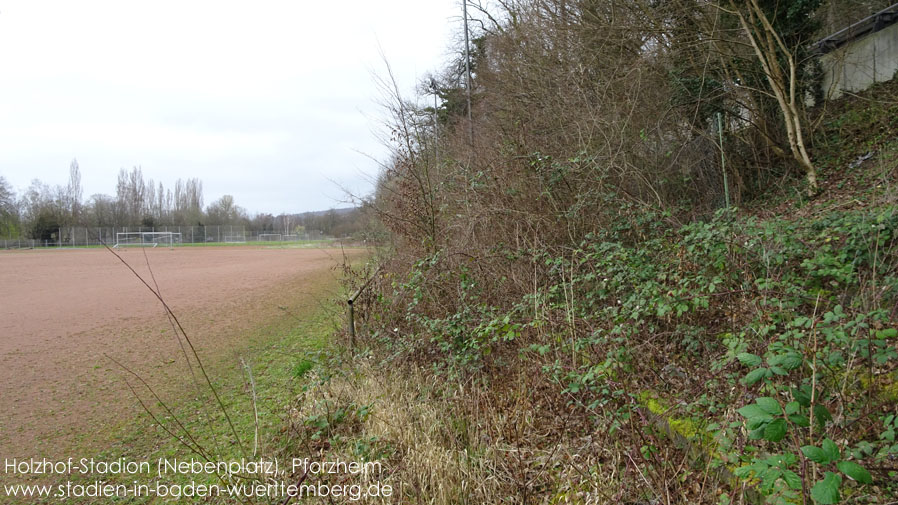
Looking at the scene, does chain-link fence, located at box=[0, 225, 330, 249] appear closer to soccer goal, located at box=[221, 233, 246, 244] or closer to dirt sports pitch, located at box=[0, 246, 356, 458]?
soccer goal, located at box=[221, 233, 246, 244]

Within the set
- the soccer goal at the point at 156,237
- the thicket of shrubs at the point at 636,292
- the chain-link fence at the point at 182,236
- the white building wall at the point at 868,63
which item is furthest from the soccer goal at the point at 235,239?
the white building wall at the point at 868,63

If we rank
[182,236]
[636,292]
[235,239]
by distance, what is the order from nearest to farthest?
[636,292]
[182,236]
[235,239]

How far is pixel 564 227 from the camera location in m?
5.74

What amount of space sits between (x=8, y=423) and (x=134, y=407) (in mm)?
1306

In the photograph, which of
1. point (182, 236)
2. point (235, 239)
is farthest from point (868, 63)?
point (235, 239)

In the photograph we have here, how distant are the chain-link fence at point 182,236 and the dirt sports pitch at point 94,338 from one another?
100 feet

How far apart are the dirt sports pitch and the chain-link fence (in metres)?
30.5

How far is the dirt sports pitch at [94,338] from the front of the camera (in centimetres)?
590

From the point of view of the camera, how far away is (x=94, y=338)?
10141 mm

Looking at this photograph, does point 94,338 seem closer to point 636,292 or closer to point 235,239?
point 636,292

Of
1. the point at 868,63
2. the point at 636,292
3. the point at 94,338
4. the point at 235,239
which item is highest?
the point at 868,63

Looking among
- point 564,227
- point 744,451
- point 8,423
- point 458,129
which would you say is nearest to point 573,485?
point 744,451

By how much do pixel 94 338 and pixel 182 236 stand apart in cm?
6714

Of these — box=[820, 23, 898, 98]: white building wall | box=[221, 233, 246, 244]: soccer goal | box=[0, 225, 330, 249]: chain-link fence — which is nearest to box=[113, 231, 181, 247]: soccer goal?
box=[0, 225, 330, 249]: chain-link fence
